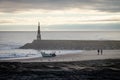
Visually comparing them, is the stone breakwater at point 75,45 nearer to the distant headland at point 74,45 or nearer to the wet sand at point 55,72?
the distant headland at point 74,45

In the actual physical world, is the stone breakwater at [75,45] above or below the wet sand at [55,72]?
Answer: above

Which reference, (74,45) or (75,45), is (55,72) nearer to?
(74,45)

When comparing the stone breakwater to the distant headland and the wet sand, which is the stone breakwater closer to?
the distant headland

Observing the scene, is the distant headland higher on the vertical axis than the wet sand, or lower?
higher

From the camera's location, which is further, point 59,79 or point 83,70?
point 83,70

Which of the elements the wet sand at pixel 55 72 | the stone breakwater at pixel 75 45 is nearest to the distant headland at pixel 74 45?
the stone breakwater at pixel 75 45

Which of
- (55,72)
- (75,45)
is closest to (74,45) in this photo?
(75,45)

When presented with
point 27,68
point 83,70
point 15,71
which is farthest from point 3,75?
point 83,70

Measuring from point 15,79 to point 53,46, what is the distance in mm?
49317

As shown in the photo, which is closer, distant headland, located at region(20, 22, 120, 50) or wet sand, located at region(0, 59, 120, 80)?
wet sand, located at region(0, 59, 120, 80)

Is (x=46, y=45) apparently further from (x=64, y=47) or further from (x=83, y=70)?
(x=83, y=70)

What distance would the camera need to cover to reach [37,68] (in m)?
35.2

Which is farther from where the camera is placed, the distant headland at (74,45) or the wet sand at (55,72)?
the distant headland at (74,45)

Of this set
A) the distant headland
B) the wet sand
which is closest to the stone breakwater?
the distant headland
